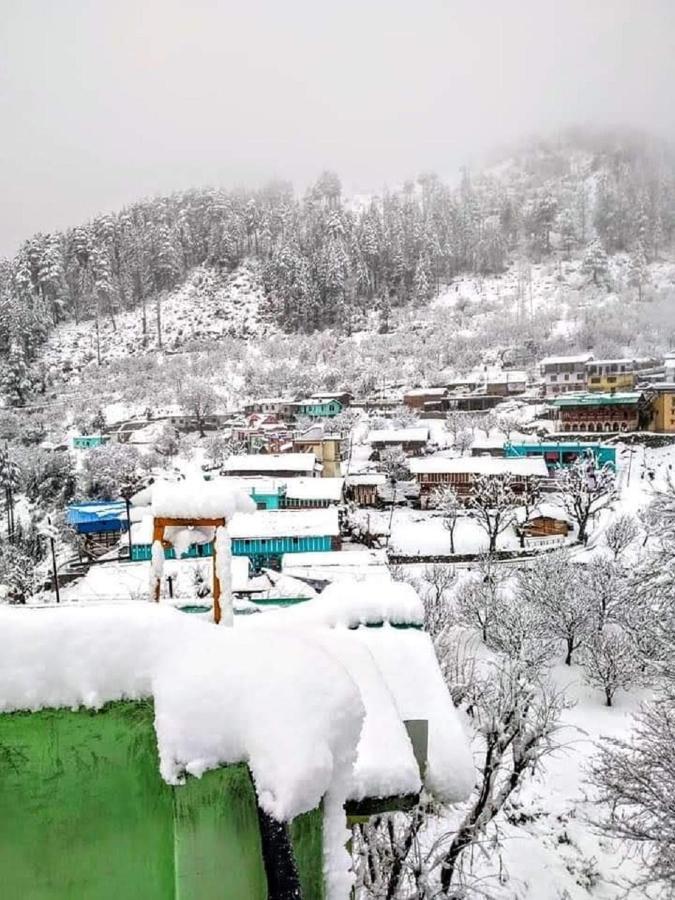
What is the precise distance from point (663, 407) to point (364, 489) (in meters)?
26.6

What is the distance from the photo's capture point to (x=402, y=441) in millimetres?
44844

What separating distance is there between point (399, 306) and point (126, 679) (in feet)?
302

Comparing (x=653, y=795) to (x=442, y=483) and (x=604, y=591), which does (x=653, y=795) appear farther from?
(x=442, y=483)

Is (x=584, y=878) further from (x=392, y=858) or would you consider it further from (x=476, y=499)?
(x=476, y=499)

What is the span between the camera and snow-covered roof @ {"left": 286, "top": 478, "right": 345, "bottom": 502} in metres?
33.8

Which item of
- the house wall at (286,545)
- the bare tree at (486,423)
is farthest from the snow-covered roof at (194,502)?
the bare tree at (486,423)

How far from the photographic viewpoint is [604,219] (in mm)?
113500

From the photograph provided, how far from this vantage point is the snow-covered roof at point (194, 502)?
13.1ft

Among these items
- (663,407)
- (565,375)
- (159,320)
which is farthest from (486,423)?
(159,320)

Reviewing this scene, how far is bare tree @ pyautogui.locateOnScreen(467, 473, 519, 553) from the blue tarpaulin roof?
19.3 metres

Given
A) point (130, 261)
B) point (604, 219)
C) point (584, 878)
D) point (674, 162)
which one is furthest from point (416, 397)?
point (674, 162)

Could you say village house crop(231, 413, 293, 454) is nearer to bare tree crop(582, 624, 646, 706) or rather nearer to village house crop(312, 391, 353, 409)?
village house crop(312, 391, 353, 409)

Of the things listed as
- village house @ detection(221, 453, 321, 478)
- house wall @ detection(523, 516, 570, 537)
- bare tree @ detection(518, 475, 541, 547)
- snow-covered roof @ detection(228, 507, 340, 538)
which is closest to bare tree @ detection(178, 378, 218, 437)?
village house @ detection(221, 453, 321, 478)

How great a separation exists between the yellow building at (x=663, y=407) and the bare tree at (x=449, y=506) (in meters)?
22.1
